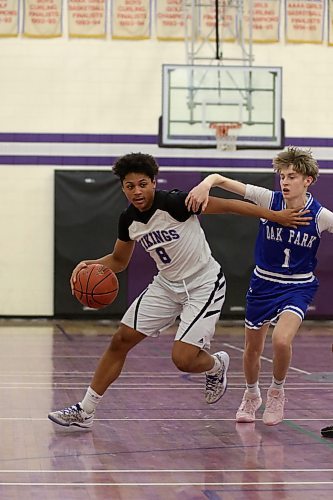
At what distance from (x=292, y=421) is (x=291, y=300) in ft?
3.12

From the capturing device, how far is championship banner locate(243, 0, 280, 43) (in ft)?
53.4

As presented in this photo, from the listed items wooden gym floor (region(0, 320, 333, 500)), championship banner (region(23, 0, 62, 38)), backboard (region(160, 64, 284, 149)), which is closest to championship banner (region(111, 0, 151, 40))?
championship banner (region(23, 0, 62, 38))

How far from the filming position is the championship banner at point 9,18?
52.7 feet

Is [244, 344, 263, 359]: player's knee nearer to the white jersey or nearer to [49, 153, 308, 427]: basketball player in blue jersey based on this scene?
[49, 153, 308, 427]: basketball player in blue jersey

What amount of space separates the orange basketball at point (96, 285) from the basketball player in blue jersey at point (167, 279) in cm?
7

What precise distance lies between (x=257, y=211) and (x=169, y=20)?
418 inches

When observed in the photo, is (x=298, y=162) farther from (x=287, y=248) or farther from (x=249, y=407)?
(x=249, y=407)

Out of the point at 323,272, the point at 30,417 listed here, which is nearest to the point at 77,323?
the point at 323,272

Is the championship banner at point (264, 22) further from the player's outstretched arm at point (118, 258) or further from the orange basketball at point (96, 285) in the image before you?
the orange basketball at point (96, 285)

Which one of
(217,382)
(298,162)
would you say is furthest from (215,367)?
(298,162)

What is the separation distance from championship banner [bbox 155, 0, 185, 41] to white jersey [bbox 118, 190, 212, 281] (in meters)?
10.3

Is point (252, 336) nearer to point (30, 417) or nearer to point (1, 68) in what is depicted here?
point (30, 417)

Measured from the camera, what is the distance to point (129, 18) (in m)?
16.3

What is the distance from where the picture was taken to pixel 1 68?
16125 millimetres
